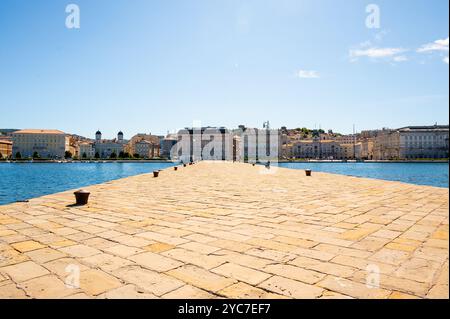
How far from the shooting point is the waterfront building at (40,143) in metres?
121

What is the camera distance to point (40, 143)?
122250 millimetres

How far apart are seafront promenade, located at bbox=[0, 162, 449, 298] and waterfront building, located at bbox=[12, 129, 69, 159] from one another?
132 meters

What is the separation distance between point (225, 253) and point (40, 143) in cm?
13976

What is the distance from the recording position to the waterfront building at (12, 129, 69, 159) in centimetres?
12081

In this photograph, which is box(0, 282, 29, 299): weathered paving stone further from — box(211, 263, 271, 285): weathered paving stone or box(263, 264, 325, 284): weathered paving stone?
box(263, 264, 325, 284): weathered paving stone

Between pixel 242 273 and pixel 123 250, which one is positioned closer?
pixel 242 273

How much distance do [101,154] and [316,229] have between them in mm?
143736

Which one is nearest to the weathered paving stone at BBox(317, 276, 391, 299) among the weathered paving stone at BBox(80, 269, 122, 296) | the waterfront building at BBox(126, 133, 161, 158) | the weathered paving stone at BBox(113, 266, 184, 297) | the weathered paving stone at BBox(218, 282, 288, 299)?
the weathered paving stone at BBox(218, 282, 288, 299)

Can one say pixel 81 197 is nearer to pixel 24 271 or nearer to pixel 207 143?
pixel 24 271

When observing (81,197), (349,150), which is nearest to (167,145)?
(349,150)

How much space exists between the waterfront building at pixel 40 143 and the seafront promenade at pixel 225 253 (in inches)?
5200

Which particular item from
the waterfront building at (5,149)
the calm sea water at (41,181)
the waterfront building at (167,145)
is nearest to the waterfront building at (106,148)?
the waterfront building at (167,145)
